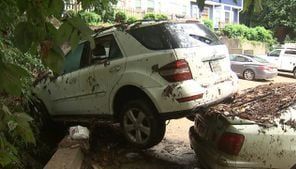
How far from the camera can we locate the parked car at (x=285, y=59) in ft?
85.1

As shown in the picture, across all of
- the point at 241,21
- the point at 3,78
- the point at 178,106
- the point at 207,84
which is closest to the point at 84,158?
the point at 178,106

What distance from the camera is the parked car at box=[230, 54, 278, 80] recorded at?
23062 millimetres

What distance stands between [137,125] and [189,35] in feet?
4.96

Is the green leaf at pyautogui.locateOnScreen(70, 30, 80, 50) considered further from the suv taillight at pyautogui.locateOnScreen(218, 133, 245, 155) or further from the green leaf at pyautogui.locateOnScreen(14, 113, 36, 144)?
the suv taillight at pyautogui.locateOnScreen(218, 133, 245, 155)

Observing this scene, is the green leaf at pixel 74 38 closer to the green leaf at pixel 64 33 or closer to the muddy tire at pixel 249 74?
the green leaf at pixel 64 33

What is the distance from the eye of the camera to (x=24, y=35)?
1748mm

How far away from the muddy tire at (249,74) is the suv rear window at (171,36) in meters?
17.3

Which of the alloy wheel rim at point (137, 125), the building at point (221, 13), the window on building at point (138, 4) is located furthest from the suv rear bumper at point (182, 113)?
the building at point (221, 13)

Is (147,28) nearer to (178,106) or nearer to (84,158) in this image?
(178,106)

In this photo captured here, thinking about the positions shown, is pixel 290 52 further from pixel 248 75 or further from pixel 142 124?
pixel 142 124

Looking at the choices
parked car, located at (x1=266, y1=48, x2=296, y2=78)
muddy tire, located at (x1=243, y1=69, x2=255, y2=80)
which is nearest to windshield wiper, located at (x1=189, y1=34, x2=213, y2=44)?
muddy tire, located at (x1=243, y1=69, x2=255, y2=80)

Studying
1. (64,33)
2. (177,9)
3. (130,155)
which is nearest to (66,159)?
(130,155)

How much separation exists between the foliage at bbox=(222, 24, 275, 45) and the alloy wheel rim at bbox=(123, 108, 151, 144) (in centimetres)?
2995

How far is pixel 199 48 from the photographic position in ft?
20.2
